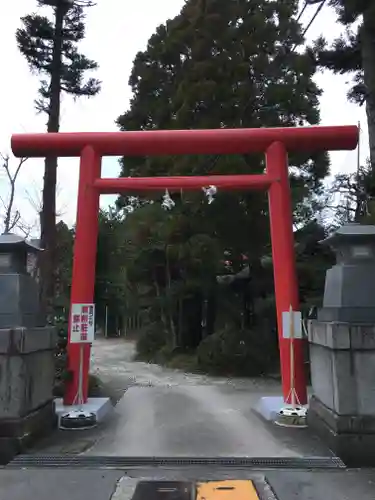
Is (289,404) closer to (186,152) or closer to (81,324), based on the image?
(81,324)

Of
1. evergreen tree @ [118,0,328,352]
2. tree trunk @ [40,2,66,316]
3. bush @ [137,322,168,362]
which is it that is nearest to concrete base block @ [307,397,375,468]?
tree trunk @ [40,2,66,316]

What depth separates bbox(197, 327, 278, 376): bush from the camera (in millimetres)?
13141

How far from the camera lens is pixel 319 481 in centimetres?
448

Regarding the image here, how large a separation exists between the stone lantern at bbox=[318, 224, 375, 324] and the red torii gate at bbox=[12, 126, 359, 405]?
1.80 meters

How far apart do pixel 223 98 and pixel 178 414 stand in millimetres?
8990

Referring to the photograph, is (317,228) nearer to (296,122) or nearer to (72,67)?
(296,122)

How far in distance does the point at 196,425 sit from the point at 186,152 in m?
4.14

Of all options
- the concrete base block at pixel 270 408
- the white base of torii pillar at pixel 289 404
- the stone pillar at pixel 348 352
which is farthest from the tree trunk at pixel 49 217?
the stone pillar at pixel 348 352

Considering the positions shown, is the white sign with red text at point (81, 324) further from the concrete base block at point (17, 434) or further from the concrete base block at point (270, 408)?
the concrete base block at point (270, 408)

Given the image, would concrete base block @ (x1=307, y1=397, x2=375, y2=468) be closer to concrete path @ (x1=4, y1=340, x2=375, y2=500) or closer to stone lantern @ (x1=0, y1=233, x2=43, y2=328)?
concrete path @ (x1=4, y1=340, x2=375, y2=500)

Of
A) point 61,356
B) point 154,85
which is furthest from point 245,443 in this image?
point 154,85

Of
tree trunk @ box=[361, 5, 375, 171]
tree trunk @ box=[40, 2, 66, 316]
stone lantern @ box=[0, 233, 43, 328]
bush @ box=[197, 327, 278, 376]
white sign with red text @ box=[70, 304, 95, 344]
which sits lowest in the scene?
bush @ box=[197, 327, 278, 376]

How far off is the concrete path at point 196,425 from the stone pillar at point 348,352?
386mm

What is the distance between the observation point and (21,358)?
532cm
